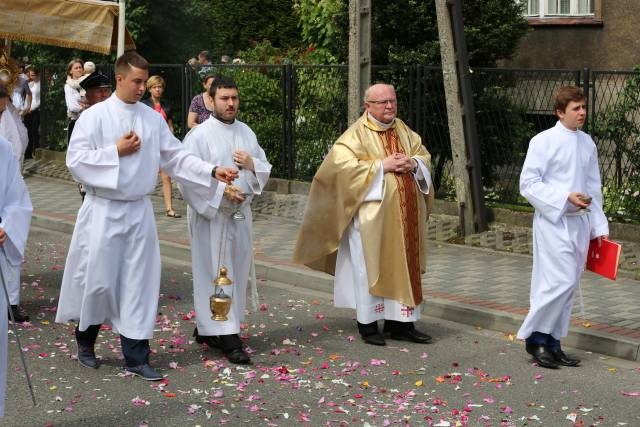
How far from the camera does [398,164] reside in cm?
927

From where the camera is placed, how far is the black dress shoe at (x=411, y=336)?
9.38m

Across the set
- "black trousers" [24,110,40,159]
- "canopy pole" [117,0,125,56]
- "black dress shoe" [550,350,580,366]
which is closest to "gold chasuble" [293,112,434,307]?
"black dress shoe" [550,350,580,366]

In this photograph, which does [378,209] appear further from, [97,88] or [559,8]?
[559,8]

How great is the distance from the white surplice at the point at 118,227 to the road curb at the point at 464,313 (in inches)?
111

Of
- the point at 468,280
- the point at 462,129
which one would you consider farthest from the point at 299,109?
the point at 468,280

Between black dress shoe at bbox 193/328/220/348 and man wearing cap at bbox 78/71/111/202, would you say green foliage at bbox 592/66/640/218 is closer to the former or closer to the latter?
man wearing cap at bbox 78/71/111/202

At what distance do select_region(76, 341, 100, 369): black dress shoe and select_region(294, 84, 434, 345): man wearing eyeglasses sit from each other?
1.91 m

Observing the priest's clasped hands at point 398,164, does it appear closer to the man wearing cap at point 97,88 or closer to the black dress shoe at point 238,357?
the black dress shoe at point 238,357

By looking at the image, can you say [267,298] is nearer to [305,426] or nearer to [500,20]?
[305,426]

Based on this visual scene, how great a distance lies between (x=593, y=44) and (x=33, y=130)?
9533mm

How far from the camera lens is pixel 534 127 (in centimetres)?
1452

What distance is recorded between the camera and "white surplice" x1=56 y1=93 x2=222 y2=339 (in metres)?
8.18

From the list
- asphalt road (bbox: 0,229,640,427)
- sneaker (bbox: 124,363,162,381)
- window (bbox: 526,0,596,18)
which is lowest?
asphalt road (bbox: 0,229,640,427)

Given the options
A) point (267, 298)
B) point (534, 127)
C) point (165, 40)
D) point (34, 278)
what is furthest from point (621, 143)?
point (165, 40)
